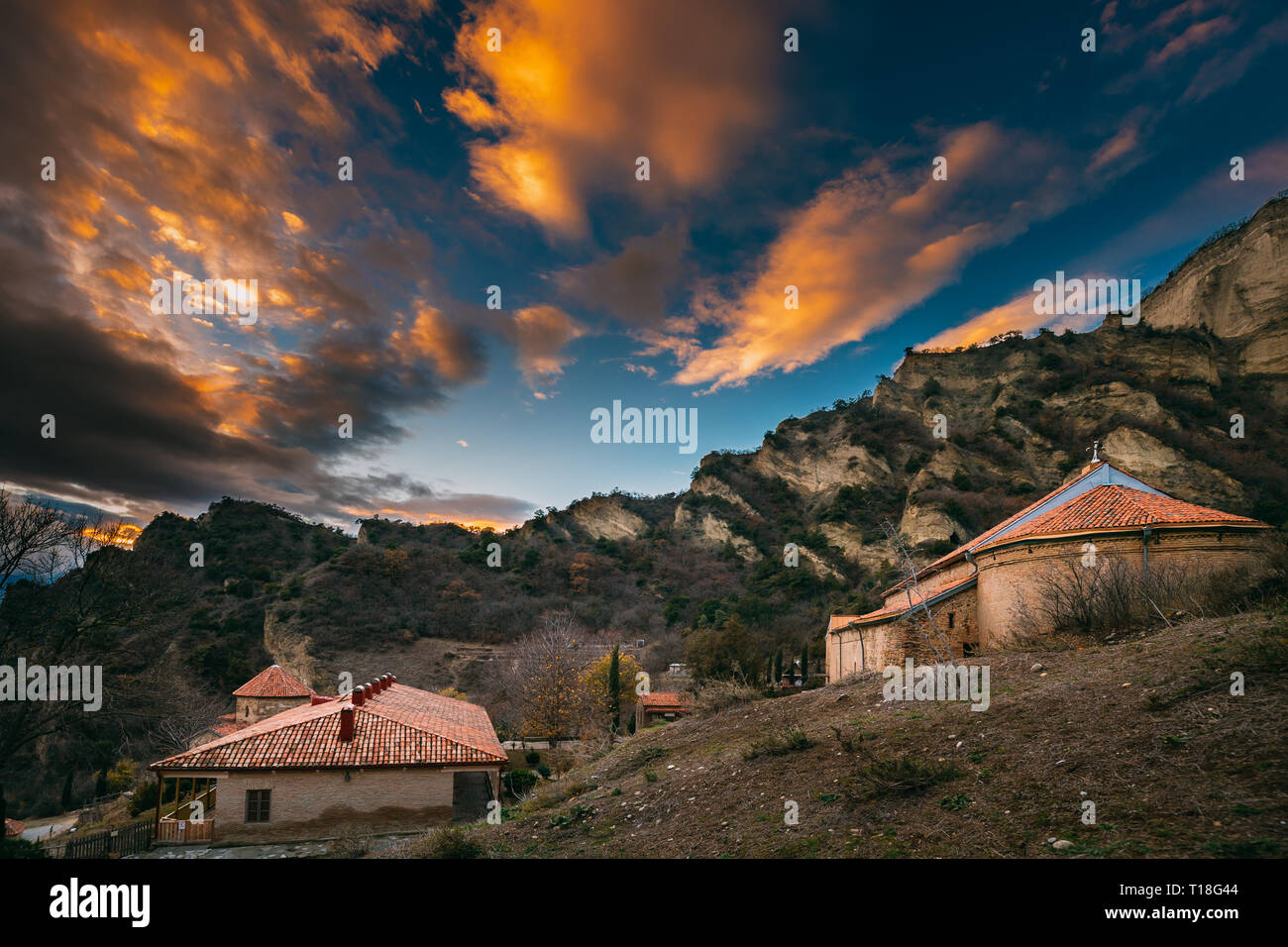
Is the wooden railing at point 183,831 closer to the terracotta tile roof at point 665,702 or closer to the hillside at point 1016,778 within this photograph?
the hillside at point 1016,778

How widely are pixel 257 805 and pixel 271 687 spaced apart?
18.4 m

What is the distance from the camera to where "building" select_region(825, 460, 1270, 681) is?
1376 cm

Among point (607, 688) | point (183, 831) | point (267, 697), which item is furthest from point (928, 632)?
point (267, 697)

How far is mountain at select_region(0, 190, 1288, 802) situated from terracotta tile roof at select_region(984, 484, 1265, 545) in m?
19.8

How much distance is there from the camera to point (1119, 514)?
1488cm

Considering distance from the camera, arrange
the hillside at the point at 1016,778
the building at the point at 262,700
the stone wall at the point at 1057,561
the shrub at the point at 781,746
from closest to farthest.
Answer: the hillside at the point at 1016,778 < the shrub at the point at 781,746 < the stone wall at the point at 1057,561 < the building at the point at 262,700

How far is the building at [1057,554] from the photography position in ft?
45.1

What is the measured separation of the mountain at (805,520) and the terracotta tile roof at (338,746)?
14.9 m

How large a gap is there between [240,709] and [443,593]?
29.7 meters

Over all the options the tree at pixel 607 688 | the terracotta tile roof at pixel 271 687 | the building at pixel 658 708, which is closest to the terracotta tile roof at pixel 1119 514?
the tree at pixel 607 688

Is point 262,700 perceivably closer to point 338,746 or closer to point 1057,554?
point 338,746
